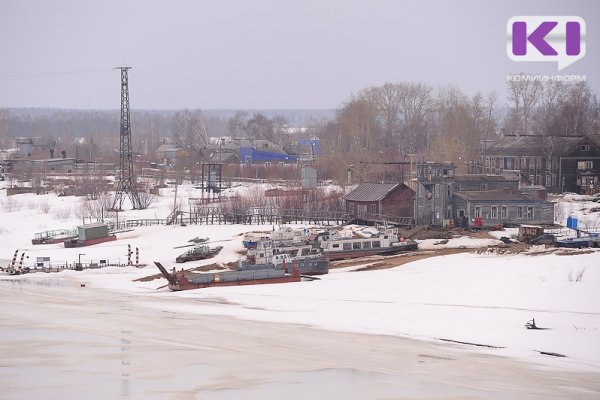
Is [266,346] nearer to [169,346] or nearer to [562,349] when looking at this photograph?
[169,346]

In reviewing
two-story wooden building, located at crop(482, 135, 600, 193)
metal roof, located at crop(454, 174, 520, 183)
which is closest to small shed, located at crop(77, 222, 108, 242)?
metal roof, located at crop(454, 174, 520, 183)

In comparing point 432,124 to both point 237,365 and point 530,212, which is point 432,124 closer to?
point 530,212

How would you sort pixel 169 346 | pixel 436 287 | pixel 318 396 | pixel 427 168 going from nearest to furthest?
pixel 318 396, pixel 169 346, pixel 436 287, pixel 427 168

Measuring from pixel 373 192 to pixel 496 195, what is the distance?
36.0 feet

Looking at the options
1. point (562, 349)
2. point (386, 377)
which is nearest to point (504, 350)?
point (562, 349)

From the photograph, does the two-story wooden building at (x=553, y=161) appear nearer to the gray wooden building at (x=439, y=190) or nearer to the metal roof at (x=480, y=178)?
the metal roof at (x=480, y=178)

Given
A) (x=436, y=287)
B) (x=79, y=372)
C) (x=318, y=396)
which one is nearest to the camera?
(x=318, y=396)

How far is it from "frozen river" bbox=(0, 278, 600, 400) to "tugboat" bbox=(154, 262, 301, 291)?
10041 mm

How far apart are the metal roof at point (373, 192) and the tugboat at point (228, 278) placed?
23.9 meters

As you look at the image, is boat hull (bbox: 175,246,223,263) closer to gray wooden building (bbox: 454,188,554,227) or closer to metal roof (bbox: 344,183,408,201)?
gray wooden building (bbox: 454,188,554,227)

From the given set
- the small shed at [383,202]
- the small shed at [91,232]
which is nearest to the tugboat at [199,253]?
the small shed at [91,232]

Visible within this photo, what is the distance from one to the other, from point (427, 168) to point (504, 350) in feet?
121

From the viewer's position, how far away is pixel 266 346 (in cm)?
2903

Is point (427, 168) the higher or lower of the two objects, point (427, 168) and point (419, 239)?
the higher
